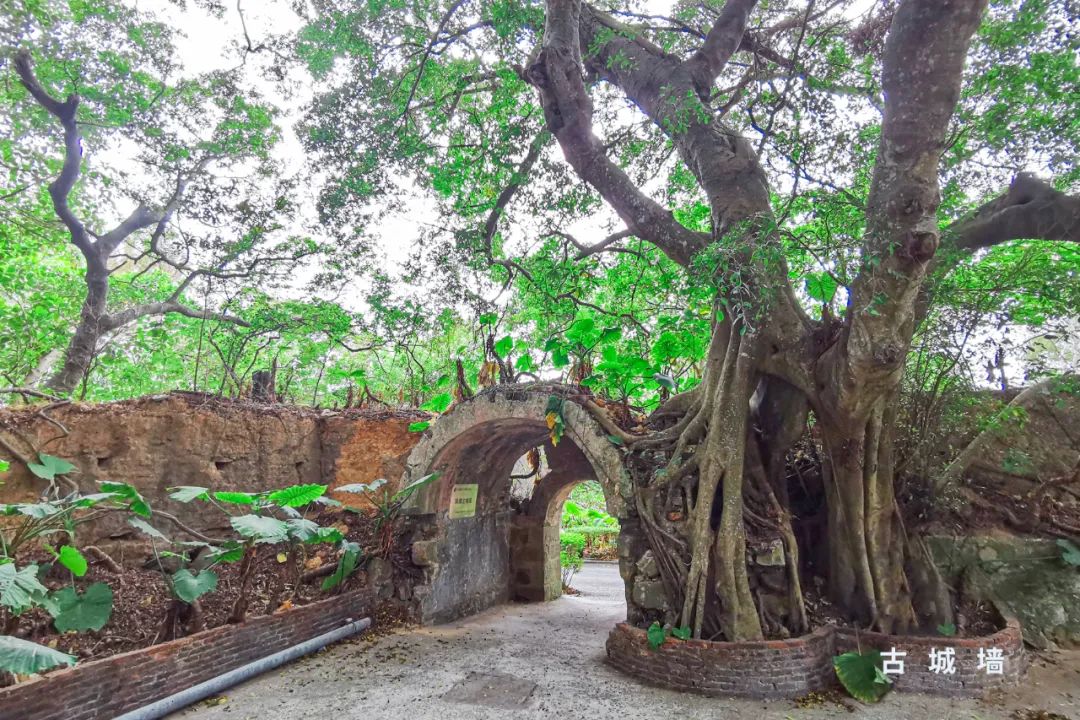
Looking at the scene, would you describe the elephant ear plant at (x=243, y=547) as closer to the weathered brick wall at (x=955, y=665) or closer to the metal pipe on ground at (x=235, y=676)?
the metal pipe on ground at (x=235, y=676)

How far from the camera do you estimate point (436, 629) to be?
23.1 ft

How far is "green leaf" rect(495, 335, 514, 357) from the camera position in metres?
7.82

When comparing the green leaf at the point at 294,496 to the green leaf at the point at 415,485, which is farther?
the green leaf at the point at 415,485

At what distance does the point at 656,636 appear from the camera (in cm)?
508

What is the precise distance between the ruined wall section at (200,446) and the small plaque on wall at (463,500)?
1.33 metres

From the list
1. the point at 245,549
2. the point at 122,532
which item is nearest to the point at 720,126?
the point at 245,549

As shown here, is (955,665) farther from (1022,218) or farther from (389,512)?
(389,512)

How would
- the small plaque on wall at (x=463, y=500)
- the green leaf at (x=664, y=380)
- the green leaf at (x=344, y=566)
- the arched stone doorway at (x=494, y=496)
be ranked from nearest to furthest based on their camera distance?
1. the arched stone doorway at (x=494, y=496)
2. the green leaf at (x=344, y=566)
3. the green leaf at (x=664, y=380)
4. the small plaque on wall at (x=463, y=500)

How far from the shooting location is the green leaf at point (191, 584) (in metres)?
4.60

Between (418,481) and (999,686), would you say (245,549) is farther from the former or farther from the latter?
(999,686)

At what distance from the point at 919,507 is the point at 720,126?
458 cm

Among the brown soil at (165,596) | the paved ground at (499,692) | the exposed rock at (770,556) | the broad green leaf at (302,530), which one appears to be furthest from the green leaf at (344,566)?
the exposed rock at (770,556)

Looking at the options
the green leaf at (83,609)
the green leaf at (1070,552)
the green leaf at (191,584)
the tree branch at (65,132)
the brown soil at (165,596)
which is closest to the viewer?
the green leaf at (83,609)

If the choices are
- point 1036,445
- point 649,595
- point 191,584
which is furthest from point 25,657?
point 1036,445
